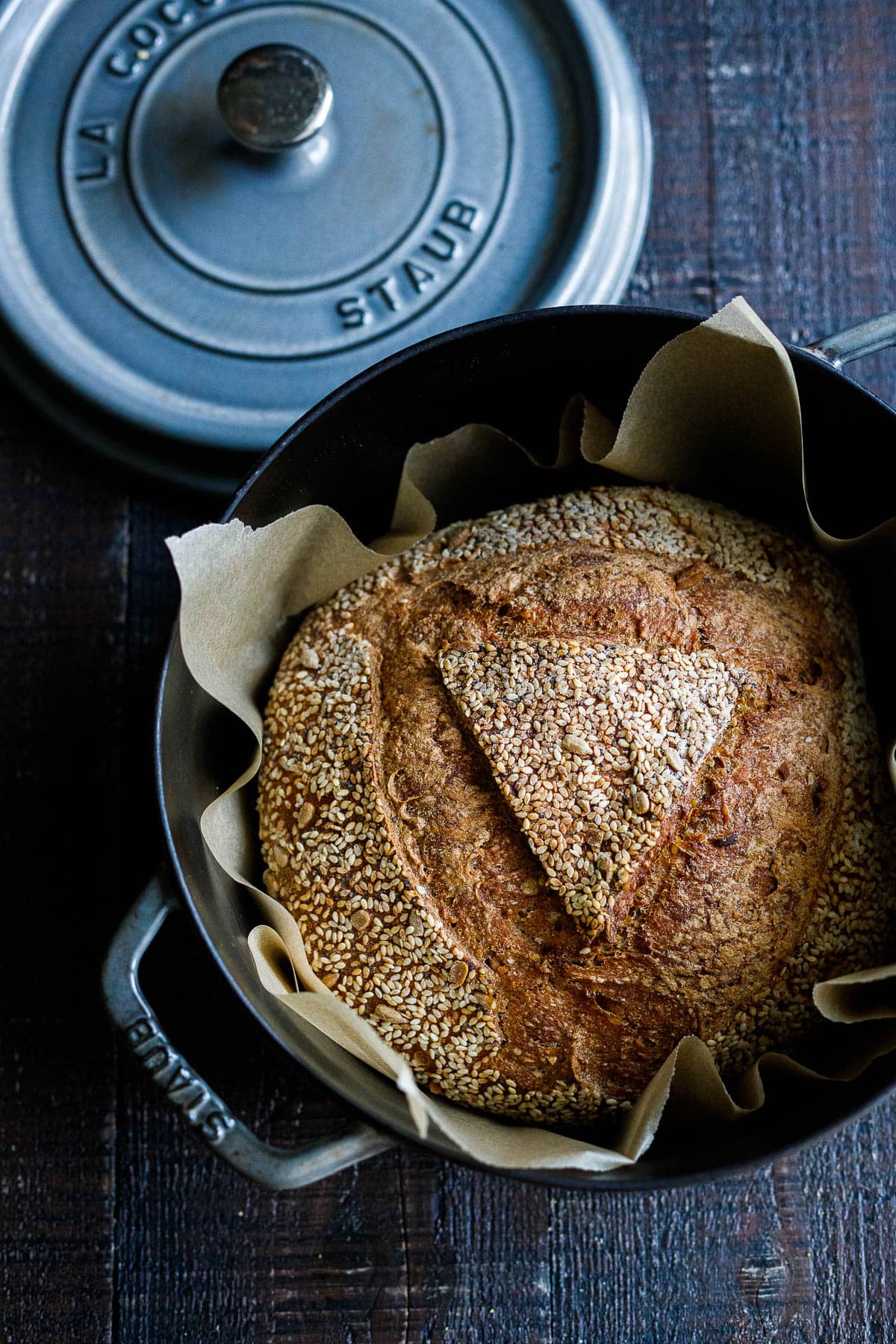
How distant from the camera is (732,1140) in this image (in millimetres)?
838

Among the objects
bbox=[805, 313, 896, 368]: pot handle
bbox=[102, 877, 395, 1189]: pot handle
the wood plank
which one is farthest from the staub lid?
bbox=[102, 877, 395, 1189]: pot handle

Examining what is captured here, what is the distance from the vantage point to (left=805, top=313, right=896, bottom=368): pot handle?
884mm

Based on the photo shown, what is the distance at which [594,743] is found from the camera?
34.4 inches

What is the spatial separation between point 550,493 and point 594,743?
31cm

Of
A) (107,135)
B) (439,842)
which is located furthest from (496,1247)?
(107,135)

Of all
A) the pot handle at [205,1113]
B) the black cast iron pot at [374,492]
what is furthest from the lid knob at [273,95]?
the pot handle at [205,1113]

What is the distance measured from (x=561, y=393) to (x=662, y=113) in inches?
17.7

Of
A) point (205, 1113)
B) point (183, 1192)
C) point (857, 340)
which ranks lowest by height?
point (183, 1192)

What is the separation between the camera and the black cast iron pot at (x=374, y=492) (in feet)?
2.66

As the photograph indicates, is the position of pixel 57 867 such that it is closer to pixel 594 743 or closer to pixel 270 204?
pixel 594 743

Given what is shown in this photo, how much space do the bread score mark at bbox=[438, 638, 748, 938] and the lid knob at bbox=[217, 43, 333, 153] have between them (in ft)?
1.84

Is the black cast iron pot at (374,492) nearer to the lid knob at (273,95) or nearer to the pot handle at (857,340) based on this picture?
the pot handle at (857,340)

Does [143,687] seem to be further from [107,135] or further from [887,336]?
[887,336]

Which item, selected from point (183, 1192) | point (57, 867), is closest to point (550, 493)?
point (57, 867)
